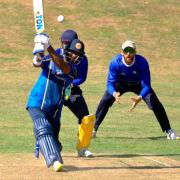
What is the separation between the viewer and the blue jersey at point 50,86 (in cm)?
839

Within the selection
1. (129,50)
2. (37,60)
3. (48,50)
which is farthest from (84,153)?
(129,50)

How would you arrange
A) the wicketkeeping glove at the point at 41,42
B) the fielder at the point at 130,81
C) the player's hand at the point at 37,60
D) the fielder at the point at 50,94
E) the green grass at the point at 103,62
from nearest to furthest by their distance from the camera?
the wicketkeeping glove at the point at 41,42, the fielder at the point at 50,94, the player's hand at the point at 37,60, the fielder at the point at 130,81, the green grass at the point at 103,62

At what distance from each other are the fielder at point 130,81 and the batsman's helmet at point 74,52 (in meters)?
3.01

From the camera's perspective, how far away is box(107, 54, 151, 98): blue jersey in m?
11.8

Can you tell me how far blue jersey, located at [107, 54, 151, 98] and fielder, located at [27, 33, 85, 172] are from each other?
3435mm

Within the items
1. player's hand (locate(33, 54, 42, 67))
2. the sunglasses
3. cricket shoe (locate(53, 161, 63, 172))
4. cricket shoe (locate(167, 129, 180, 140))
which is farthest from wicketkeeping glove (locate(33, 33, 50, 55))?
cricket shoe (locate(167, 129, 180, 140))

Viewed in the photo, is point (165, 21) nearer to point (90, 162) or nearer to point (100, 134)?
point (100, 134)

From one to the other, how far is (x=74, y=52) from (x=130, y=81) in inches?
157

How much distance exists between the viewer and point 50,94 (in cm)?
846

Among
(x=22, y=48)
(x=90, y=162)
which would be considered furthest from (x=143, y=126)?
(x=22, y=48)

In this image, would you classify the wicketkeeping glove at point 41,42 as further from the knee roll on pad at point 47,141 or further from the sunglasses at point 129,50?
the sunglasses at point 129,50

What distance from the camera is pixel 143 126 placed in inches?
566

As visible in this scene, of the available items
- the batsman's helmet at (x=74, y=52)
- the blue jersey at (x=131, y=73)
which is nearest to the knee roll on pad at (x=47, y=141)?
the batsman's helmet at (x=74, y=52)

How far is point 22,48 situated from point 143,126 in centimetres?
1391
